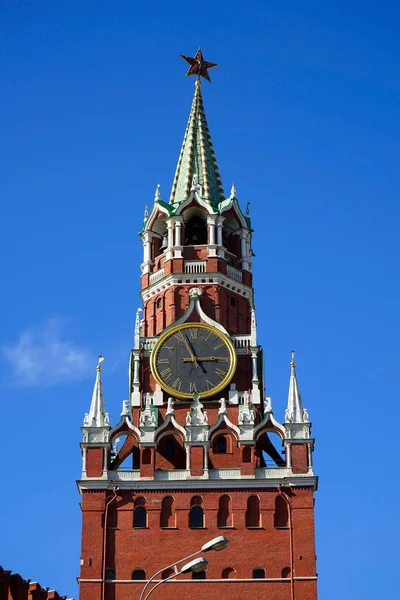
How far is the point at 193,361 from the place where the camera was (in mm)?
70438

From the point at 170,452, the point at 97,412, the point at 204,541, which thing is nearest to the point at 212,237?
the point at 97,412

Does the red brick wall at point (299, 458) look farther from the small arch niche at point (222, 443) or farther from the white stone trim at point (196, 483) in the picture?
the small arch niche at point (222, 443)

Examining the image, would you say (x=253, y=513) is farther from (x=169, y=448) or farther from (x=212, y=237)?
(x=212, y=237)

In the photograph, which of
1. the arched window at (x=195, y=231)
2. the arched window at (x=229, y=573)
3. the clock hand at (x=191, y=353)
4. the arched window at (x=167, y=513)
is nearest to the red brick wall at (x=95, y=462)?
the arched window at (x=167, y=513)

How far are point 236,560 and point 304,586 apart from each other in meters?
3.55

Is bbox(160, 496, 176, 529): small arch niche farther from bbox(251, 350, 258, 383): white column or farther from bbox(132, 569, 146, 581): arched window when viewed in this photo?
bbox(251, 350, 258, 383): white column

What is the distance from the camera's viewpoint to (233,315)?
244 feet

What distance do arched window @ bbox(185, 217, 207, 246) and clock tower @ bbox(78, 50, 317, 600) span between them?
1.15 metres

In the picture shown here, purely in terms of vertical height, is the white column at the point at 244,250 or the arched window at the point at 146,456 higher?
the white column at the point at 244,250

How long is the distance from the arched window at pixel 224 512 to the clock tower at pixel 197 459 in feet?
0.16

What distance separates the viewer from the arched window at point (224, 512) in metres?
65.1

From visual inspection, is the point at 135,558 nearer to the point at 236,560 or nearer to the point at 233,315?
the point at 236,560

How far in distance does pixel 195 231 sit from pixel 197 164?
5.32 m

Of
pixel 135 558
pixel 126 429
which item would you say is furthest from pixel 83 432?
pixel 135 558
